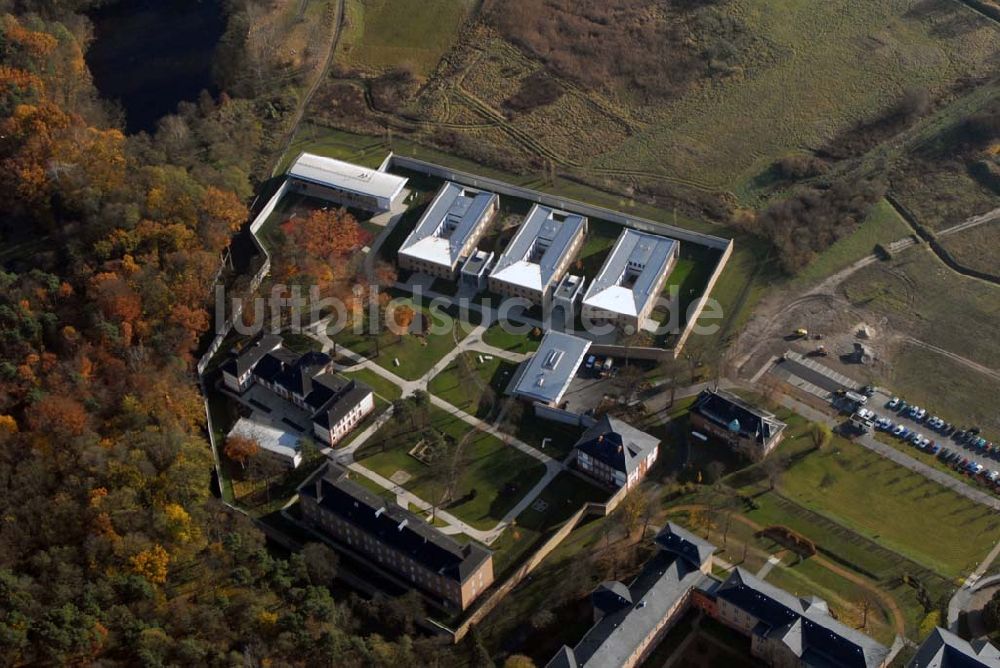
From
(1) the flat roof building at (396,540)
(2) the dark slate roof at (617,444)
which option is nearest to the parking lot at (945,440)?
(2) the dark slate roof at (617,444)

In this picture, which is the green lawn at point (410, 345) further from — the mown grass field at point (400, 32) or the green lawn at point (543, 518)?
the mown grass field at point (400, 32)

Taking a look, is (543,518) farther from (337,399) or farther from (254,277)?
(254,277)

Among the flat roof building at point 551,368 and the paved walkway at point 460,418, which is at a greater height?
the flat roof building at point 551,368

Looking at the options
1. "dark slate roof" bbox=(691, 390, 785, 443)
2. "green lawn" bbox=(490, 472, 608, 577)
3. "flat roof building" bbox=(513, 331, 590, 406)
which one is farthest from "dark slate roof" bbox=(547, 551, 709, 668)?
"flat roof building" bbox=(513, 331, 590, 406)

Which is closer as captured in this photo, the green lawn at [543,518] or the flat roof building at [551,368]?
the green lawn at [543,518]

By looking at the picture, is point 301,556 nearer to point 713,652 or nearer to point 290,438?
point 290,438

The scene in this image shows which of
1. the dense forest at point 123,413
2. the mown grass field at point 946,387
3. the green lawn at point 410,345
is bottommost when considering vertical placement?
the dense forest at point 123,413

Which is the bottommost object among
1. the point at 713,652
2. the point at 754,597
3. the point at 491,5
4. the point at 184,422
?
the point at 184,422

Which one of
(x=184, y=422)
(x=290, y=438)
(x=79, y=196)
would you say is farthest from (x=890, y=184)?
(x=79, y=196)
